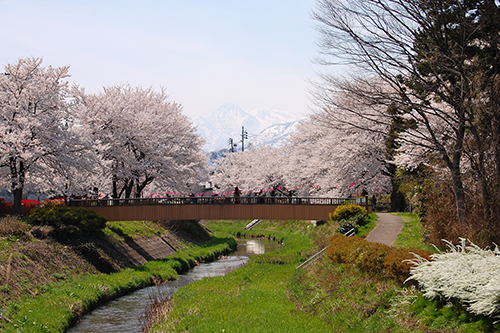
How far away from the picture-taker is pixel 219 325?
546 inches

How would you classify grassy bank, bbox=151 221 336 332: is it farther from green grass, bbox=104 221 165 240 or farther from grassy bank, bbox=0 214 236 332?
green grass, bbox=104 221 165 240

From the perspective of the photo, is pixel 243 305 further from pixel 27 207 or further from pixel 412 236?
pixel 27 207

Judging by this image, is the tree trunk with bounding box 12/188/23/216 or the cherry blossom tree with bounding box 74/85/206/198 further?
the cherry blossom tree with bounding box 74/85/206/198

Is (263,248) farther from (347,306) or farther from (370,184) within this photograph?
(347,306)

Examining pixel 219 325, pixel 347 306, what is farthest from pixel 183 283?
pixel 347 306

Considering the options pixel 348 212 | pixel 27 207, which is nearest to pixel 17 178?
pixel 27 207

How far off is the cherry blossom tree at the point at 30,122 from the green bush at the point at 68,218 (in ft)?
5.78

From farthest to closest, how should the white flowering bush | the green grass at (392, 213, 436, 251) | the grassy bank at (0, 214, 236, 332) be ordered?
the green grass at (392, 213, 436, 251)
the grassy bank at (0, 214, 236, 332)
the white flowering bush

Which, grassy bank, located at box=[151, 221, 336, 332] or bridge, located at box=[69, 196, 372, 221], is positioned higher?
bridge, located at box=[69, 196, 372, 221]

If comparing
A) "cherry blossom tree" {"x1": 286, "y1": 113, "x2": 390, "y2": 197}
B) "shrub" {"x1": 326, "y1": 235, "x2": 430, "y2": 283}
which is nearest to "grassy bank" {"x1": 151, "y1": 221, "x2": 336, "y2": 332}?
"shrub" {"x1": 326, "y1": 235, "x2": 430, "y2": 283}

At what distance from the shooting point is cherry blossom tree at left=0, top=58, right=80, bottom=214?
2353 centimetres

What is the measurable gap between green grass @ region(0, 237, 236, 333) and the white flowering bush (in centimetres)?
1191

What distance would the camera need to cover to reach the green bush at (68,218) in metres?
24.0

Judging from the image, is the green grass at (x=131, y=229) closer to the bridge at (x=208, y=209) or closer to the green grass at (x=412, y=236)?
the bridge at (x=208, y=209)
